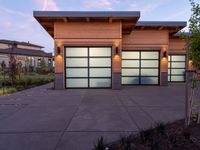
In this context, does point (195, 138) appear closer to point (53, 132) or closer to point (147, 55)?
point (53, 132)

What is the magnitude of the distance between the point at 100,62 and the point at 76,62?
5.65 feet

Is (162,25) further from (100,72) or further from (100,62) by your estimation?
(100,72)

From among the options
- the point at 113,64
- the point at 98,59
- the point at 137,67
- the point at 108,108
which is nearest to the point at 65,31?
the point at 98,59

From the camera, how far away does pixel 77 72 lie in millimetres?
13188

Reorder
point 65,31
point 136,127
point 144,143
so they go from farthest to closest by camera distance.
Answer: point 65,31 < point 136,127 < point 144,143

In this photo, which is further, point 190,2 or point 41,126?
point 41,126

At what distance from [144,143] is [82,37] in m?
10.2

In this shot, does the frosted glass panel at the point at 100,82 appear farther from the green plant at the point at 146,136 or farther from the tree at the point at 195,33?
the green plant at the point at 146,136

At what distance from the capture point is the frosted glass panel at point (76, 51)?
13.0m

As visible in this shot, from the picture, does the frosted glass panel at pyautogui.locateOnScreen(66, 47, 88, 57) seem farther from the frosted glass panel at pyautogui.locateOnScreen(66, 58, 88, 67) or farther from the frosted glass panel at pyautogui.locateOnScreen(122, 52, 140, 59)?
the frosted glass panel at pyautogui.locateOnScreen(122, 52, 140, 59)

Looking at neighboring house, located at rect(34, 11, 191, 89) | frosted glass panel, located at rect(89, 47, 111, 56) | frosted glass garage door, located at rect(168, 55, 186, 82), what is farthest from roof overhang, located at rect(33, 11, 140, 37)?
frosted glass garage door, located at rect(168, 55, 186, 82)

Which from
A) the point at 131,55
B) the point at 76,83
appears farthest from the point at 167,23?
the point at 76,83

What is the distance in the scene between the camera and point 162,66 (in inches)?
589

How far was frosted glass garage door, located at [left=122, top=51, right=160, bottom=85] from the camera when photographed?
603 inches
